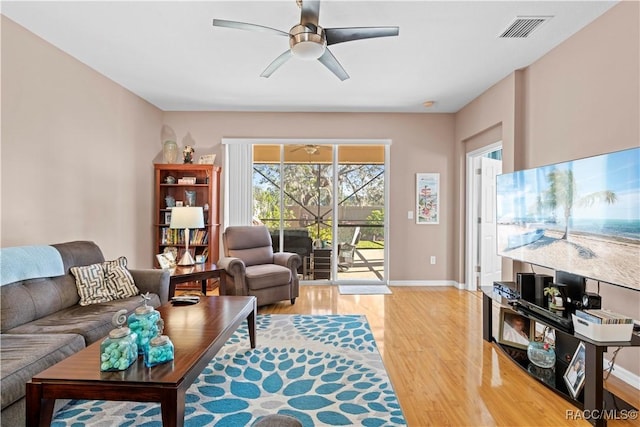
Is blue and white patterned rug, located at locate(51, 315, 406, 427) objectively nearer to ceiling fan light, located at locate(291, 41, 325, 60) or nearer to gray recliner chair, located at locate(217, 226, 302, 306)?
gray recliner chair, located at locate(217, 226, 302, 306)

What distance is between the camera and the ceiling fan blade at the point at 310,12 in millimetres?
2090

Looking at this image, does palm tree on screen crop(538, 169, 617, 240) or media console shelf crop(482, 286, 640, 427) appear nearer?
media console shelf crop(482, 286, 640, 427)

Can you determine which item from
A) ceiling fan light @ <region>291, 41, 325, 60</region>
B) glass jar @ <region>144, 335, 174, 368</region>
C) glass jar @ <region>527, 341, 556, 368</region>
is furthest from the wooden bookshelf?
glass jar @ <region>527, 341, 556, 368</region>

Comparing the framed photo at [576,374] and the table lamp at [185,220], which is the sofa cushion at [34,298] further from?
the framed photo at [576,374]

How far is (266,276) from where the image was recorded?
13.2 feet

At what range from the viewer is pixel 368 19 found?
2732mm

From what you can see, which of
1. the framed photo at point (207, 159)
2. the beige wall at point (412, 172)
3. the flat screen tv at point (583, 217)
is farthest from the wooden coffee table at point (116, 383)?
the beige wall at point (412, 172)

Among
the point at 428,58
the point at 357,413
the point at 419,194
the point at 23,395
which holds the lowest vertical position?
the point at 357,413

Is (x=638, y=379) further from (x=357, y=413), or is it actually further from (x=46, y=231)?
(x=46, y=231)

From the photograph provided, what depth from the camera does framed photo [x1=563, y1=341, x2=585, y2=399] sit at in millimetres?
2143

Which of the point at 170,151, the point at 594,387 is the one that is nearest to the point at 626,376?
the point at 594,387

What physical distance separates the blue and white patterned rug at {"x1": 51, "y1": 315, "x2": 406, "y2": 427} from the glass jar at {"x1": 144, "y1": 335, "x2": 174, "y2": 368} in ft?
1.60

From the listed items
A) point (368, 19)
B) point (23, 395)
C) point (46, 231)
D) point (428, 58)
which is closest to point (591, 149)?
point (428, 58)

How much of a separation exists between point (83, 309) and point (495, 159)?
5.51 metres
